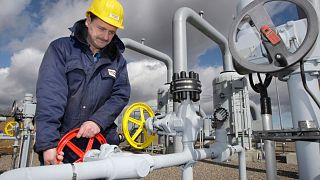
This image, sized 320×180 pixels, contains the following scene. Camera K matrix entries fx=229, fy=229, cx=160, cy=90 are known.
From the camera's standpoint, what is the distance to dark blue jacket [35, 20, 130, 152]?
1.11 metres

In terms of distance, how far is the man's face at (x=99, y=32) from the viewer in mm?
1308

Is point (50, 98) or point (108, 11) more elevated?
point (108, 11)

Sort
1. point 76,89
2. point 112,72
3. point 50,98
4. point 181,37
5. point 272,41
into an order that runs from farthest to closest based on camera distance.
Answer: point 181,37
point 112,72
point 76,89
point 50,98
point 272,41

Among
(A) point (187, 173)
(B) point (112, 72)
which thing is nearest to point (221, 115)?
(A) point (187, 173)

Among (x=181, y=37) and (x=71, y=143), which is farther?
(x=181, y=37)

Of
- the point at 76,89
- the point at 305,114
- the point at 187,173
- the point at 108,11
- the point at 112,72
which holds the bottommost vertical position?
the point at 187,173

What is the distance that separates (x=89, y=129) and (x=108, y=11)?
26.2 inches

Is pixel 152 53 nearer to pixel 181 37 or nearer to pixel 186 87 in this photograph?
pixel 181 37

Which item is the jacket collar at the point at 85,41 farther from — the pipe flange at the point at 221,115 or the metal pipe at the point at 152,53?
the metal pipe at the point at 152,53

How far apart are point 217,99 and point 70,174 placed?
2321mm

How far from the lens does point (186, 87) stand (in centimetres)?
119

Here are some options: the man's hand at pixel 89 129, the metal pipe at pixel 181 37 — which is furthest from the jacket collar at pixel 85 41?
the metal pipe at pixel 181 37

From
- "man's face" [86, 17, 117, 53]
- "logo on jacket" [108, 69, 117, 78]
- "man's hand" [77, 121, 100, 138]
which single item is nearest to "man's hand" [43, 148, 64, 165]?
"man's hand" [77, 121, 100, 138]

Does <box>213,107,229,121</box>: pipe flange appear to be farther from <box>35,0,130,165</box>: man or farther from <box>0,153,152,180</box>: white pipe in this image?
<box>0,153,152,180</box>: white pipe
